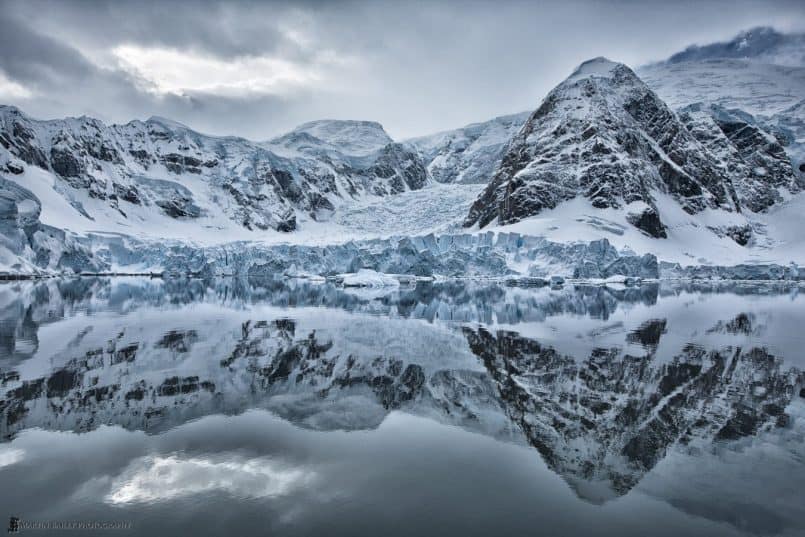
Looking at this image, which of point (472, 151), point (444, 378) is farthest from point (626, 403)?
point (472, 151)

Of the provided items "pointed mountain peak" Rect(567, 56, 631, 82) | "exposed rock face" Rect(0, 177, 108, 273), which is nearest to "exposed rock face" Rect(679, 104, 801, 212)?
"pointed mountain peak" Rect(567, 56, 631, 82)

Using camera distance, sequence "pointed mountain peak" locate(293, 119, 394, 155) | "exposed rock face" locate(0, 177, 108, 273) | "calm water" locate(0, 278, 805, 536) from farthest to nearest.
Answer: "pointed mountain peak" locate(293, 119, 394, 155) < "exposed rock face" locate(0, 177, 108, 273) < "calm water" locate(0, 278, 805, 536)

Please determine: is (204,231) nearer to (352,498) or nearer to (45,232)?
(45,232)

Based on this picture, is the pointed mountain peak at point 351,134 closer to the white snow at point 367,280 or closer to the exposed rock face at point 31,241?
the exposed rock face at point 31,241

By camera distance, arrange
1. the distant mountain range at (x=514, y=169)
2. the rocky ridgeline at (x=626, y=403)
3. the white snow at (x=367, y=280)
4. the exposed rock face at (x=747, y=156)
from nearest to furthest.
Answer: the rocky ridgeline at (x=626, y=403) → the white snow at (x=367, y=280) → the distant mountain range at (x=514, y=169) → the exposed rock face at (x=747, y=156)

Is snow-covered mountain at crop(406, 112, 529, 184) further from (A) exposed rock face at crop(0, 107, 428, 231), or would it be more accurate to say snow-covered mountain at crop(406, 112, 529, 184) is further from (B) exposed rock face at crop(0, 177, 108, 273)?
(B) exposed rock face at crop(0, 177, 108, 273)

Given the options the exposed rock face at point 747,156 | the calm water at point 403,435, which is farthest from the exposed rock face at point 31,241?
the exposed rock face at point 747,156
